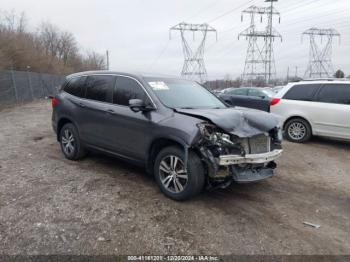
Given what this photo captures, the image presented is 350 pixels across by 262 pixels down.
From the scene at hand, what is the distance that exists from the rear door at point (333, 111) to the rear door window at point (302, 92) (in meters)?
0.17

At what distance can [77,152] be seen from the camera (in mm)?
5488

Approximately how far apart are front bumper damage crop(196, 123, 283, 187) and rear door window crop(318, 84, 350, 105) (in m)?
4.50

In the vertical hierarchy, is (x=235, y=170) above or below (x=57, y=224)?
above

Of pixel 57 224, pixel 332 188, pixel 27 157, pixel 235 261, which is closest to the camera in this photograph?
pixel 235 261

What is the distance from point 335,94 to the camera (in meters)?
7.45

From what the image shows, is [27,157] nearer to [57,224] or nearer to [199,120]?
[57,224]

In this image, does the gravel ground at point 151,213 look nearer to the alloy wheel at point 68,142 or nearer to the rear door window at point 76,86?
the alloy wheel at point 68,142

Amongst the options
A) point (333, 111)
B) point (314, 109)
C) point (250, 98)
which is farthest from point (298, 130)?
point (250, 98)

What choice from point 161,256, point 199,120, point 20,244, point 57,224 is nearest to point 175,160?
point 199,120

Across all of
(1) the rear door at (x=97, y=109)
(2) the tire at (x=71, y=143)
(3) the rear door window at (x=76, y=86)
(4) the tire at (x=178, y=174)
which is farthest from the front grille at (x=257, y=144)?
(3) the rear door window at (x=76, y=86)

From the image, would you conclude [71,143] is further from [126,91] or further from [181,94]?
[181,94]

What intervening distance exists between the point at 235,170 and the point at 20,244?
2.59 meters

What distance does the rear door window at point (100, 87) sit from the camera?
4.91m

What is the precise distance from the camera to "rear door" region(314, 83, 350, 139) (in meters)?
7.17
